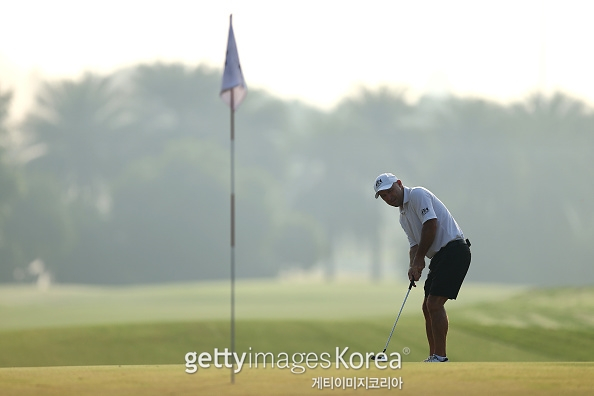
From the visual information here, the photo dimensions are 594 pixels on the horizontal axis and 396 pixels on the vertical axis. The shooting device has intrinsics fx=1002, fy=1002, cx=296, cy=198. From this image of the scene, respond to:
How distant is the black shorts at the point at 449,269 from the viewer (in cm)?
955

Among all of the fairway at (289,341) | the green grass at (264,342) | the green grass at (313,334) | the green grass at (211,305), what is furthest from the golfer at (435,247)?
the green grass at (211,305)

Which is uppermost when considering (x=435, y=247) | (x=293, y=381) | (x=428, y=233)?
(x=428, y=233)

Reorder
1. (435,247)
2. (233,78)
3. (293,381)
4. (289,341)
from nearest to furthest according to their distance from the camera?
(293,381) < (233,78) < (435,247) < (289,341)

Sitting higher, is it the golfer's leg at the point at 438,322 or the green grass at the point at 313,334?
the golfer's leg at the point at 438,322

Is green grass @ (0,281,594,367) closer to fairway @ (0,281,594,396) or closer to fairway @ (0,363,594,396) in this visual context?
fairway @ (0,281,594,396)

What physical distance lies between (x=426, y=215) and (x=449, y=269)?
589mm

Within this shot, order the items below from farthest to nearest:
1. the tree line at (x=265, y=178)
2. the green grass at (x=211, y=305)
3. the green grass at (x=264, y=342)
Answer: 1. the tree line at (x=265, y=178)
2. the green grass at (x=211, y=305)
3. the green grass at (x=264, y=342)

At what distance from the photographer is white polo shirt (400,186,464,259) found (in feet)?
30.9

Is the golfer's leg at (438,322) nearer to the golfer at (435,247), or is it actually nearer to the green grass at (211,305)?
the golfer at (435,247)

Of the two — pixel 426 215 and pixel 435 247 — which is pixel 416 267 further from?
pixel 426 215

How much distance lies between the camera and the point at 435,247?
9.68 meters

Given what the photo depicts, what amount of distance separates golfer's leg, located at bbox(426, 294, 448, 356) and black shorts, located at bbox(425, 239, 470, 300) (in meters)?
0.08

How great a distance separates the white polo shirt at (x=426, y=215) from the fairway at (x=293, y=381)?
4.78 ft

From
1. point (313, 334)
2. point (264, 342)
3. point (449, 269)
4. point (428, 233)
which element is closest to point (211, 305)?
point (313, 334)
